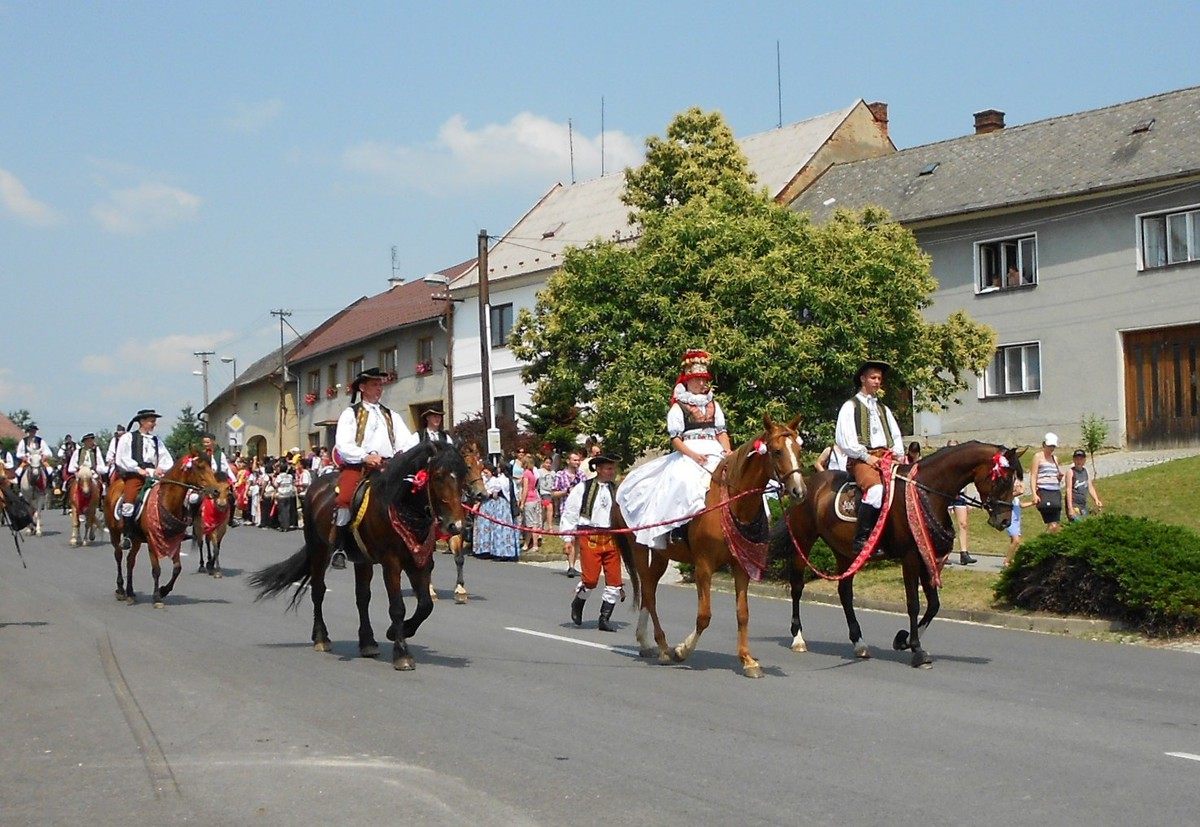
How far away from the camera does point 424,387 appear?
56688 mm

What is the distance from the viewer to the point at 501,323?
5338 cm

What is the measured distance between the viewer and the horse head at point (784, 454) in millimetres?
10930

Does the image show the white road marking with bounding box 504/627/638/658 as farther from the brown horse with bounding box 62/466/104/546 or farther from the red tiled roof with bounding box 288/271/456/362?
the red tiled roof with bounding box 288/271/456/362

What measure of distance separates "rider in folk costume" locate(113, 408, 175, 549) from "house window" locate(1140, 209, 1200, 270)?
1039 inches

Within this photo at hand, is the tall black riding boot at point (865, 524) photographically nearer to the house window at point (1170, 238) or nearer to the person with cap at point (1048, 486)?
the person with cap at point (1048, 486)

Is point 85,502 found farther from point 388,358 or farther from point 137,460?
point 388,358

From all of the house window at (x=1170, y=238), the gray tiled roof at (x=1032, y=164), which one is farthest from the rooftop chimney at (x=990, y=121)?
the house window at (x=1170, y=238)

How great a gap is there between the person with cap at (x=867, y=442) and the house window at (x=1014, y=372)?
27082mm

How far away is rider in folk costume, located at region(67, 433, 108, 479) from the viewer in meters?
27.9

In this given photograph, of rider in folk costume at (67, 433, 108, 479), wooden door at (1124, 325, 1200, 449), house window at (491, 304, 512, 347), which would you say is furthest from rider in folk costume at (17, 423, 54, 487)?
wooden door at (1124, 325, 1200, 449)

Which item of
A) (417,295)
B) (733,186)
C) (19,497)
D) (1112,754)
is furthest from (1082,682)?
(417,295)

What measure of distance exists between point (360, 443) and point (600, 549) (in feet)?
11.9

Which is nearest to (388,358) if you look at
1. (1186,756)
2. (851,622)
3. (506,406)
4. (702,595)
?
(506,406)

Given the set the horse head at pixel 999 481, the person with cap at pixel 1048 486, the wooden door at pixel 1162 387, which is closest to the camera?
the horse head at pixel 999 481
